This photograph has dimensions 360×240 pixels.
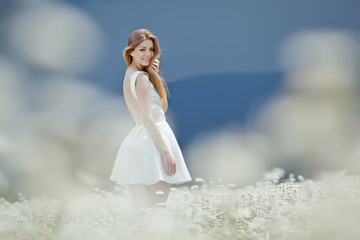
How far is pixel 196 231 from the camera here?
328 cm

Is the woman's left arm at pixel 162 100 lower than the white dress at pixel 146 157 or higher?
higher

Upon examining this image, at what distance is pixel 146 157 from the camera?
3656 millimetres

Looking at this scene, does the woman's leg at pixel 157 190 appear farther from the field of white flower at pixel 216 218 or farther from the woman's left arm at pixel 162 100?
the woman's left arm at pixel 162 100

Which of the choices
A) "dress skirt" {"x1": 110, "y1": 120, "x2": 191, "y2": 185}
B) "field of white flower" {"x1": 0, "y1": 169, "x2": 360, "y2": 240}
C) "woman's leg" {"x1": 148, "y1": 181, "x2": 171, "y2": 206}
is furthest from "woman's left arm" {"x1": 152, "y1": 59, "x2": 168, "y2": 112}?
"field of white flower" {"x1": 0, "y1": 169, "x2": 360, "y2": 240}

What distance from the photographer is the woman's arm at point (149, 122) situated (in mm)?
3607

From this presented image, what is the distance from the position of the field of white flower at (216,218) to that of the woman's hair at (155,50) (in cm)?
85

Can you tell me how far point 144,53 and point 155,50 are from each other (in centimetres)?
11

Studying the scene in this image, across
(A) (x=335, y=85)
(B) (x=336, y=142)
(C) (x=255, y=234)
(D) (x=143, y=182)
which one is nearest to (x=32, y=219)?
(D) (x=143, y=182)

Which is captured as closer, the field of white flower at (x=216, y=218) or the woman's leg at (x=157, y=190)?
the field of white flower at (x=216, y=218)

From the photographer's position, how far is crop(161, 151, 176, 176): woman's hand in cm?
362

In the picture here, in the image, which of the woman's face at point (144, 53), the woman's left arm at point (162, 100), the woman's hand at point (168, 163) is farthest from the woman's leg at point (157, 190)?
the woman's face at point (144, 53)

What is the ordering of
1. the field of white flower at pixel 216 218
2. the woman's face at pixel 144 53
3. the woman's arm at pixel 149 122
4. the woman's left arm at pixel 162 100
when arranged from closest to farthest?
the field of white flower at pixel 216 218, the woman's arm at pixel 149 122, the woman's face at pixel 144 53, the woman's left arm at pixel 162 100

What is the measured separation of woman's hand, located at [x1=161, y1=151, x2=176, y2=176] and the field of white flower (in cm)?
24

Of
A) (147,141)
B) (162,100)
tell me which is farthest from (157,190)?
(162,100)
